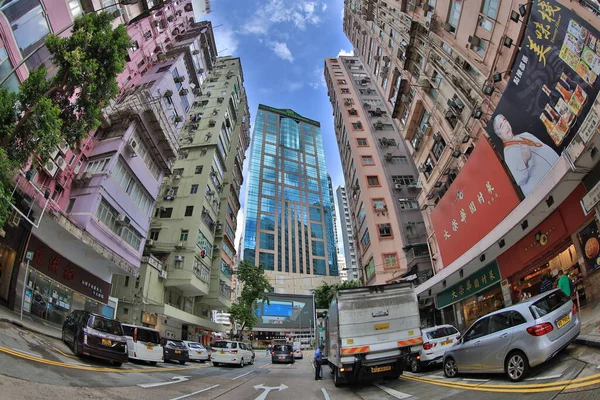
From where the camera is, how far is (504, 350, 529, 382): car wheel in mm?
6090

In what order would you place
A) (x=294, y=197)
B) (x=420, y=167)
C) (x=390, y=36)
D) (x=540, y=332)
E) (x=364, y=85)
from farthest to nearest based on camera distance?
(x=294, y=197) < (x=364, y=85) < (x=390, y=36) < (x=420, y=167) < (x=540, y=332)

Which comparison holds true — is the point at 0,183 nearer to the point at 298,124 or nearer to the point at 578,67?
the point at 578,67

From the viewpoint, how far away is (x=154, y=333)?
15.5 m

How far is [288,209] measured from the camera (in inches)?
3932

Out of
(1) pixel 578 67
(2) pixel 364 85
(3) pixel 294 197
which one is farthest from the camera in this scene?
(3) pixel 294 197

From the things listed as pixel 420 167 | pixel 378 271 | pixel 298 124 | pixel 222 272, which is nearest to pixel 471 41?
pixel 420 167

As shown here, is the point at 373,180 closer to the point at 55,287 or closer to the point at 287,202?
the point at 55,287

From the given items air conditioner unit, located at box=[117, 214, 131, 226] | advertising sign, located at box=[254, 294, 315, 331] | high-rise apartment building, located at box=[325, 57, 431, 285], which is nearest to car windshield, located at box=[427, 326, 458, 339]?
high-rise apartment building, located at box=[325, 57, 431, 285]

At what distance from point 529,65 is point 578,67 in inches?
98.3

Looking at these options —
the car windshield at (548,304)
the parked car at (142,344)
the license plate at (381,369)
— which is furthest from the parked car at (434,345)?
the parked car at (142,344)

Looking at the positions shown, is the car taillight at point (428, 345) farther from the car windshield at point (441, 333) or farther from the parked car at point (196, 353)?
the parked car at point (196, 353)

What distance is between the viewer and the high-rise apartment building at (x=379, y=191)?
103ft

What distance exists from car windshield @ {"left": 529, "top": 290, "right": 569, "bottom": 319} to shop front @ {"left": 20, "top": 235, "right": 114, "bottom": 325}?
1918cm

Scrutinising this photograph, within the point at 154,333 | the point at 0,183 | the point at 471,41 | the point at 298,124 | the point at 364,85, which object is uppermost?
the point at 298,124
